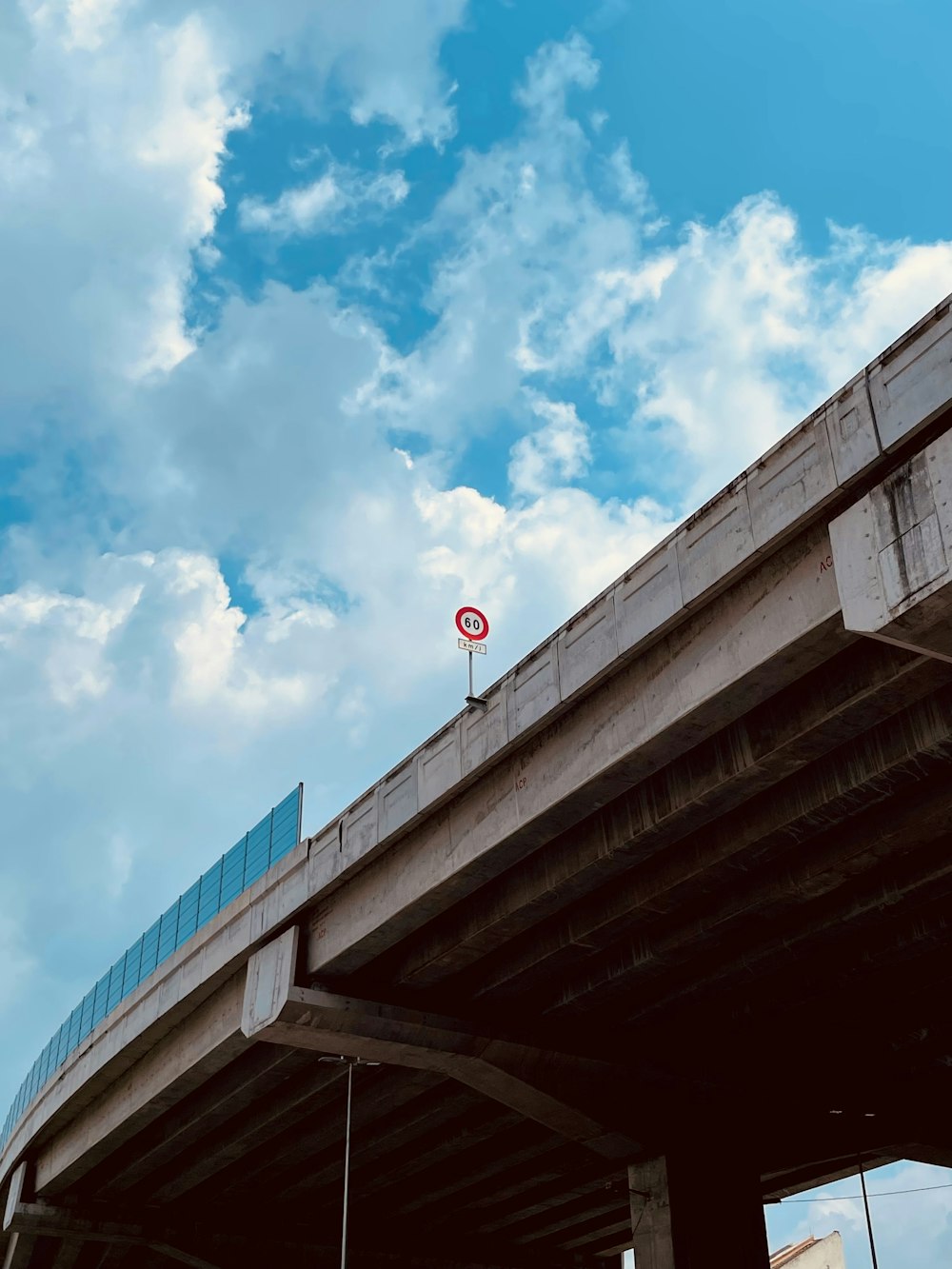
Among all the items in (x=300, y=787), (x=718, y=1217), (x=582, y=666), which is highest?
(x=300, y=787)

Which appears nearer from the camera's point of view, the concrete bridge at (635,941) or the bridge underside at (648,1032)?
the concrete bridge at (635,941)

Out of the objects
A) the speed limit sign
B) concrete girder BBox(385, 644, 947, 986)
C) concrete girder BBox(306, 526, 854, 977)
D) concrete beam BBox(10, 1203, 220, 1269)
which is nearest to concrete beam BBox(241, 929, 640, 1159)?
concrete girder BBox(306, 526, 854, 977)

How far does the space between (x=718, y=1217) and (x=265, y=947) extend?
13.4 metres

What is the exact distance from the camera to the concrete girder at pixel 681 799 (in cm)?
1609

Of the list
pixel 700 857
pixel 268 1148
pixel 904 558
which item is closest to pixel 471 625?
pixel 700 857

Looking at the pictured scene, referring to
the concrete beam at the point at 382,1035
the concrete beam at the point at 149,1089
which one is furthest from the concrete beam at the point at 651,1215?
the concrete beam at the point at 149,1089

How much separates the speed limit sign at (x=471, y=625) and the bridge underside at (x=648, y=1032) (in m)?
4.08

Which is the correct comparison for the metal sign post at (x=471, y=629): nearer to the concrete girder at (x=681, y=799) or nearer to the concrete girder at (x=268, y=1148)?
the concrete girder at (x=681, y=799)

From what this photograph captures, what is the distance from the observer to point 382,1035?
24.6 metres

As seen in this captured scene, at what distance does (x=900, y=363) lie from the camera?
1450cm

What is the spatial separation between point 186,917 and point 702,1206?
14186mm

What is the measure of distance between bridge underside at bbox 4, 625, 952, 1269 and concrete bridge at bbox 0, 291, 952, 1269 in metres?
0.08

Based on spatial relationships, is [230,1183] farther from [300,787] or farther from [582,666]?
[582,666]

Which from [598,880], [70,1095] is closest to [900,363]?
[598,880]
